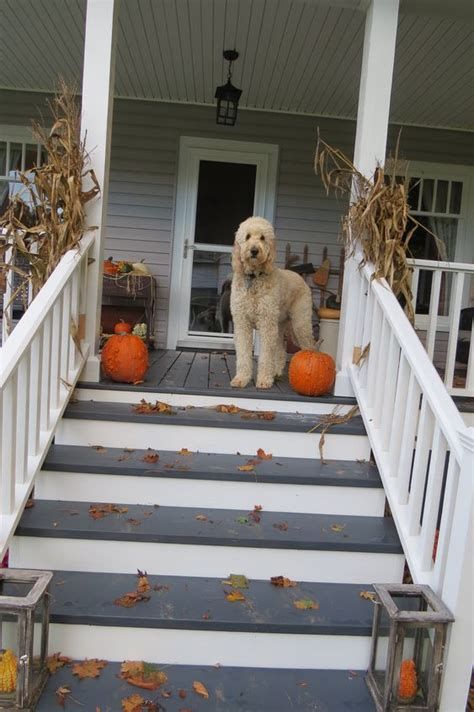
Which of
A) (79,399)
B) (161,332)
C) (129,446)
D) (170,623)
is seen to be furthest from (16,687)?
(161,332)

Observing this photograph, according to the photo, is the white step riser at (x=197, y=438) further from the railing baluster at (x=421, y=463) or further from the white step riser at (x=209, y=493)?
the railing baluster at (x=421, y=463)

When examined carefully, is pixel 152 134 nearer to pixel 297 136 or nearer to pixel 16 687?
pixel 297 136

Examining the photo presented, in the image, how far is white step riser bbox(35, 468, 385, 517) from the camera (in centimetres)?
259

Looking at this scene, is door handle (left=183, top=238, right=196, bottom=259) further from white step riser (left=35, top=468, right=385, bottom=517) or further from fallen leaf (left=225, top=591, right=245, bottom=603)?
fallen leaf (left=225, top=591, right=245, bottom=603)

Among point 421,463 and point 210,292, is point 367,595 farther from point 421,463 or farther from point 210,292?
point 210,292

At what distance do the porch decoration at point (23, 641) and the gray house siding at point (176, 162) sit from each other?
13.5 feet

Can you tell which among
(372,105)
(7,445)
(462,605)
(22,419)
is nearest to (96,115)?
(372,105)

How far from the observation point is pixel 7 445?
82.7 inches

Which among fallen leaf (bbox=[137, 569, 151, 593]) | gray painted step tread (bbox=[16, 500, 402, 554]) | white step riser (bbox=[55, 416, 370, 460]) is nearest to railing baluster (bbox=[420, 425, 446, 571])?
gray painted step tread (bbox=[16, 500, 402, 554])

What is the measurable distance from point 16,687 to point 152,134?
5178 millimetres

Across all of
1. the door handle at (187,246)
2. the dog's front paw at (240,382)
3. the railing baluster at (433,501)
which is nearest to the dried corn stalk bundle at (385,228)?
the dog's front paw at (240,382)

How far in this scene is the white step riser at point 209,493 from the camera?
8.50 feet

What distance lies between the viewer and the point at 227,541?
231 centimetres

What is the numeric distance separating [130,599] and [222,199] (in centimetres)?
454
